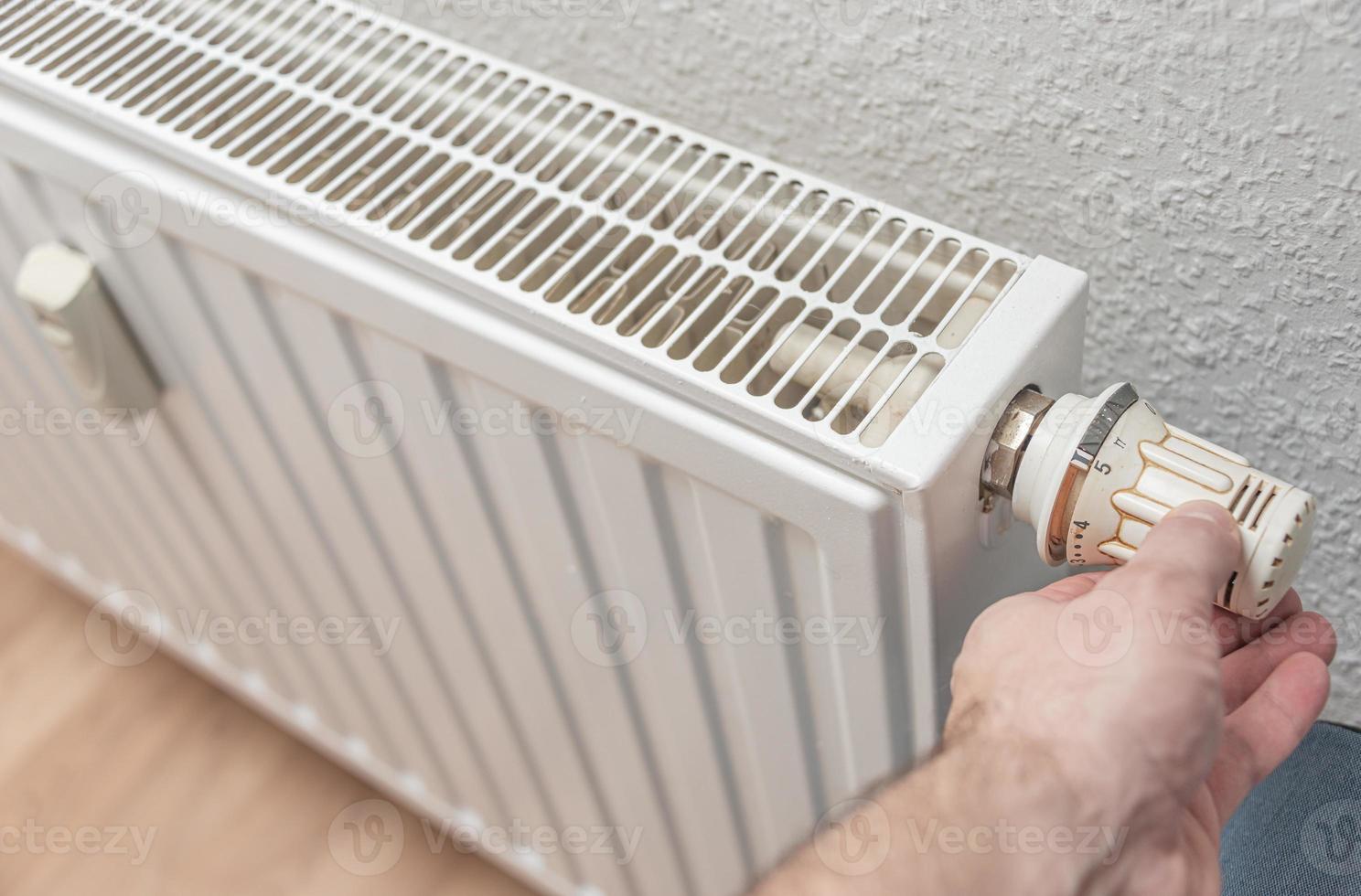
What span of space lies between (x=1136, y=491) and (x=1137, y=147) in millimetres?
129

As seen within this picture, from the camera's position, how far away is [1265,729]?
0.39m

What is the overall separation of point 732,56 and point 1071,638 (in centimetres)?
28

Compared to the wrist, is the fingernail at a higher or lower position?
higher

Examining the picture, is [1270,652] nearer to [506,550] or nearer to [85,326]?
[506,550]

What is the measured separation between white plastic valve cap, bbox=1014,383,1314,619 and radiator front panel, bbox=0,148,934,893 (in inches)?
1.8

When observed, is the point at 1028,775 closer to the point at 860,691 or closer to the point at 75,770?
the point at 860,691

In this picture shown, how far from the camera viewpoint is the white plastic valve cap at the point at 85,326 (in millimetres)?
599

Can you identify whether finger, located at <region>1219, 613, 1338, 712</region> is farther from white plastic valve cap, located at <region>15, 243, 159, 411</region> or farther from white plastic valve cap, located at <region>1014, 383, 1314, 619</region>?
white plastic valve cap, located at <region>15, 243, 159, 411</region>

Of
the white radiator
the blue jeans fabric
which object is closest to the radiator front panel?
the white radiator

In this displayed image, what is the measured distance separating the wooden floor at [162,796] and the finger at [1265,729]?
2.24ft

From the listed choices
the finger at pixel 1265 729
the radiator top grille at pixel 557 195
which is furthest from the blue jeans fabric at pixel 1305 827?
the radiator top grille at pixel 557 195

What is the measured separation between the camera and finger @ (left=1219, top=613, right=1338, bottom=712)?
42 cm

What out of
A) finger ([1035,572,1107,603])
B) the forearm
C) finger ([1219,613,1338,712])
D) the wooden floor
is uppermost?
finger ([1035,572,1107,603])

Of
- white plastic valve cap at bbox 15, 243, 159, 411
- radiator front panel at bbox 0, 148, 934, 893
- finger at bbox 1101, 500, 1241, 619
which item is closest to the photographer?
finger at bbox 1101, 500, 1241, 619
